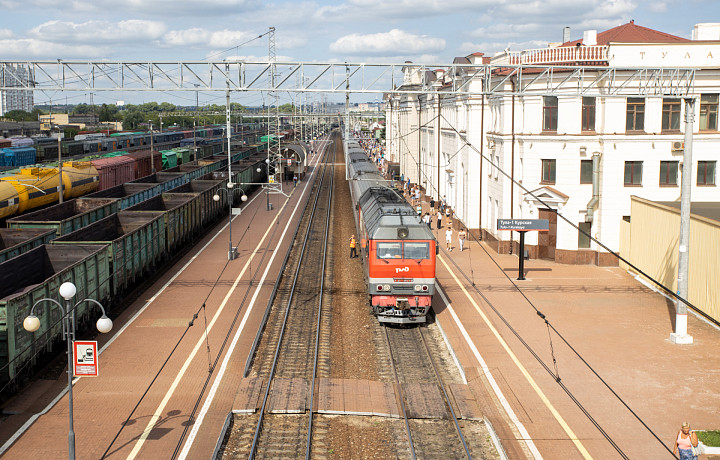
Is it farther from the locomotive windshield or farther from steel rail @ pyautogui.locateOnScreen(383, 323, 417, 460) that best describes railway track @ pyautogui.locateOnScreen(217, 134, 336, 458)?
the locomotive windshield

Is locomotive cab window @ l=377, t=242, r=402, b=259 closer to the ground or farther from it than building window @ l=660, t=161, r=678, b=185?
closer to the ground

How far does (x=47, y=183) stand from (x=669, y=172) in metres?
32.2

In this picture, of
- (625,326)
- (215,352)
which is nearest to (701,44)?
(625,326)

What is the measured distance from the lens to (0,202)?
3228cm

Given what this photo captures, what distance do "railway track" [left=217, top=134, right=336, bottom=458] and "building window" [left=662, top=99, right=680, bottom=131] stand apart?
17.7 meters

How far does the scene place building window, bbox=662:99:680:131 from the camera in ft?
109

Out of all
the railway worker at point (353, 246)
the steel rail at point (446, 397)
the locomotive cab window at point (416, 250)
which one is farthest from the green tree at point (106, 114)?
the steel rail at point (446, 397)

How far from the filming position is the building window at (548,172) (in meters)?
34.0

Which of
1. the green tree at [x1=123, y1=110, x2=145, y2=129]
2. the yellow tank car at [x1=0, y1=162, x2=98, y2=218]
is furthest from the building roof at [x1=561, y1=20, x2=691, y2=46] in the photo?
the green tree at [x1=123, y1=110, x2=145, y2=129]

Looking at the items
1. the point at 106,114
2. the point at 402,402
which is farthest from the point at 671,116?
the point at 106,114

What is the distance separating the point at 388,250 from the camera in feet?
73.4

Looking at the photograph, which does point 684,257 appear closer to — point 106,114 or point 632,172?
point 632,172

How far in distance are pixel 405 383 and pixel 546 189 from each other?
18228 millimetres

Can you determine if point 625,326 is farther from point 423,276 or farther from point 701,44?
point 701,44
